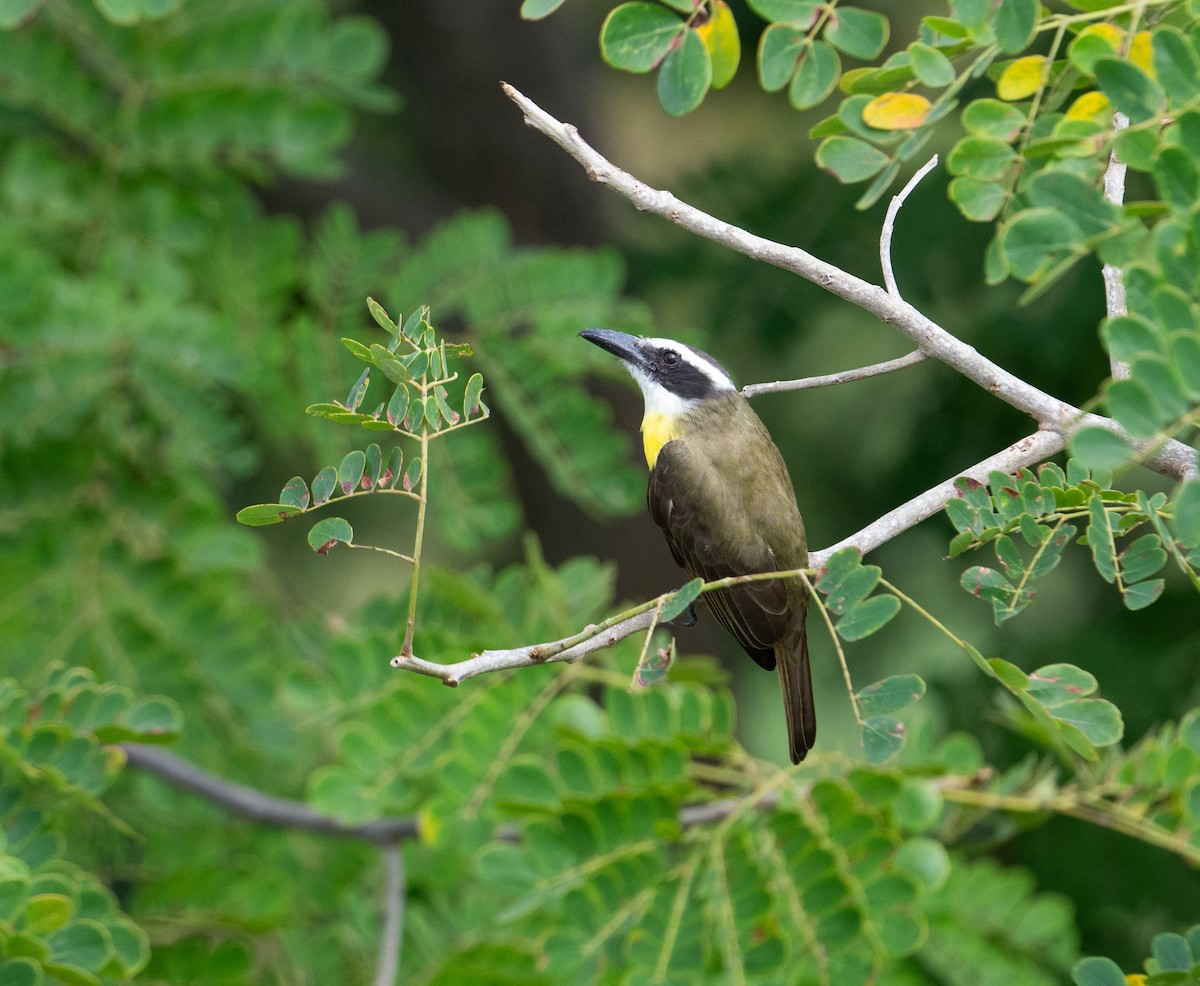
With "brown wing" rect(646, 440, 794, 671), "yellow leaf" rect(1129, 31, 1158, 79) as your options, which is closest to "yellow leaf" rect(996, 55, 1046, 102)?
"yellow leaf" rect(1129, 31, 1158, 79)

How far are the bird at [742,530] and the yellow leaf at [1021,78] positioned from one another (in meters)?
1.19

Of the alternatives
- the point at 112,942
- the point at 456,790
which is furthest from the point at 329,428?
the point at 112,942

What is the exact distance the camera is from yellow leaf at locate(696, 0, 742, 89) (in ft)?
7.06

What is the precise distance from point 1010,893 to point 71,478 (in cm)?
276

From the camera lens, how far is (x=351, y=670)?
3441 millimetres

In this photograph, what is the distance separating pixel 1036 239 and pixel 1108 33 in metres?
0.41

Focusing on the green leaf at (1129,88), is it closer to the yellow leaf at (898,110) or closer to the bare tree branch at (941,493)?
the yellow leaf at (898,110)

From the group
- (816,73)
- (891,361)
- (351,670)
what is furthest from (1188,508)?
(351,670)

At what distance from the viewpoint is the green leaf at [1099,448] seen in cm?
151

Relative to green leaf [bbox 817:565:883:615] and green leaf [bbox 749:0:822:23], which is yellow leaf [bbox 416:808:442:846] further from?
green leaf [bbox 749:0:822:23]

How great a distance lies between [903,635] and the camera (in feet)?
18.1

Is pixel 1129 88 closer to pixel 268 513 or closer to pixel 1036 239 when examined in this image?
pixel 1036 239

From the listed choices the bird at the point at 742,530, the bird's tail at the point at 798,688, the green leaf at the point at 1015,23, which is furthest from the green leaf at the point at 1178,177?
the bird's tail at the point at 798,688

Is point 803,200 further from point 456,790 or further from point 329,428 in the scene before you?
point 456,790
